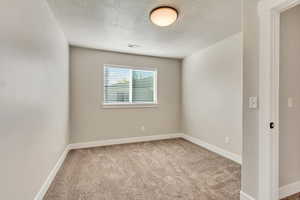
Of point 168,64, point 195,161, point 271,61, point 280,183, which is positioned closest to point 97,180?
point 195,161

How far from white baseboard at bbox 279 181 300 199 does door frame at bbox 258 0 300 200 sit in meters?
0.34

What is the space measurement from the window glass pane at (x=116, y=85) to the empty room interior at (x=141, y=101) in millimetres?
28

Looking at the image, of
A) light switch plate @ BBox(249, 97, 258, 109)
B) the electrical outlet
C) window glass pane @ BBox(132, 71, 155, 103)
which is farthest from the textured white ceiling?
the electrical outlet

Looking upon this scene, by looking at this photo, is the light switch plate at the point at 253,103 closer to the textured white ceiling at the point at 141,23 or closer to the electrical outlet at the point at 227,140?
the textured white ceiling at the point at 141,23

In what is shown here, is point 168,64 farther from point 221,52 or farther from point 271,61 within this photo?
point 271,61

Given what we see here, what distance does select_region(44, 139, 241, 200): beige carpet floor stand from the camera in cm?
191

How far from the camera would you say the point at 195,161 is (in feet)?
9.58

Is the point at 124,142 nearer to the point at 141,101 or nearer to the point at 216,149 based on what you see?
the point at 141,101

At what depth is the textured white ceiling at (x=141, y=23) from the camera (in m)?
2.00

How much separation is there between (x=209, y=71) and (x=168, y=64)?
4.48ft

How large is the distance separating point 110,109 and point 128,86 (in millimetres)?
823

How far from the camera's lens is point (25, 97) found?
4.83 feet

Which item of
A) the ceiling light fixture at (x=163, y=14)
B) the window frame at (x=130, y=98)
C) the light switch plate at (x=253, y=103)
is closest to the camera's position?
the light switch plate at (x=253, y=103)


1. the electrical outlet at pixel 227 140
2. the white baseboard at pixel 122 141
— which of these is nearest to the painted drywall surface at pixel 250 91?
the electrical outlet at pixel 227 140
